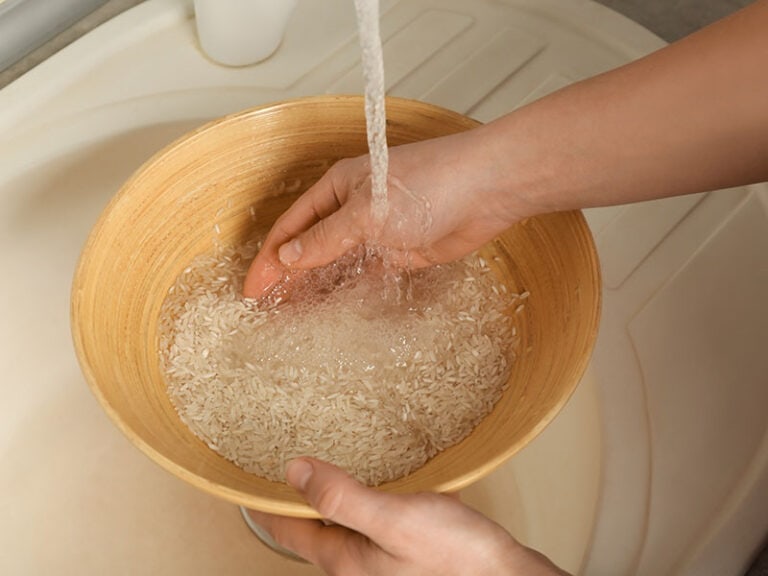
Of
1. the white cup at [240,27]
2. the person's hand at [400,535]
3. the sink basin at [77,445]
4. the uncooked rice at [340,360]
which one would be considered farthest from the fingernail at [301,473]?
the white cup at [240,27]

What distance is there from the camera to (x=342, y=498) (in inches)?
24.6

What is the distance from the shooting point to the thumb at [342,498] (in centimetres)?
63

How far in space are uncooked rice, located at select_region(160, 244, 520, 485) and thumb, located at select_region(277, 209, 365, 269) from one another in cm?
6

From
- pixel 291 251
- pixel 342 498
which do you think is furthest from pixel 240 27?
pixel 342 498

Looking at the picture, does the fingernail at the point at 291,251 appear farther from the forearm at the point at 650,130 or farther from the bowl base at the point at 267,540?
the bowl base at the point at 267,540

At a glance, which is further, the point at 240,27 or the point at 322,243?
the point at 240,27

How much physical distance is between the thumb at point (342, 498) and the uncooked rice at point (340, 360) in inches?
5.9

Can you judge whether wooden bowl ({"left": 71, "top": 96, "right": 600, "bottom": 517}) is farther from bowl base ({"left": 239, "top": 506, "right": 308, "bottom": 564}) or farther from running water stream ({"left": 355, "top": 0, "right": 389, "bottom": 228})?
bowl base ({"left": 239, "top": 506, "right": 308, "bottom": 564})

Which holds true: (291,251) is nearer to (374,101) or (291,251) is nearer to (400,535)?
(374,101)

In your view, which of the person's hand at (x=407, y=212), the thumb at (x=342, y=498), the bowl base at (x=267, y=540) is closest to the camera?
the thumb at (x=342, y=498)

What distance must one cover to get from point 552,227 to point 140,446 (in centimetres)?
41

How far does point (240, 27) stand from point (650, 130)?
1.67 feet

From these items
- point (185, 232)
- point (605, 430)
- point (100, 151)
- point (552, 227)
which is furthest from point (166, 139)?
point (605, 430)

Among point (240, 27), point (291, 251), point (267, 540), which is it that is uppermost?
point (240, 27)
